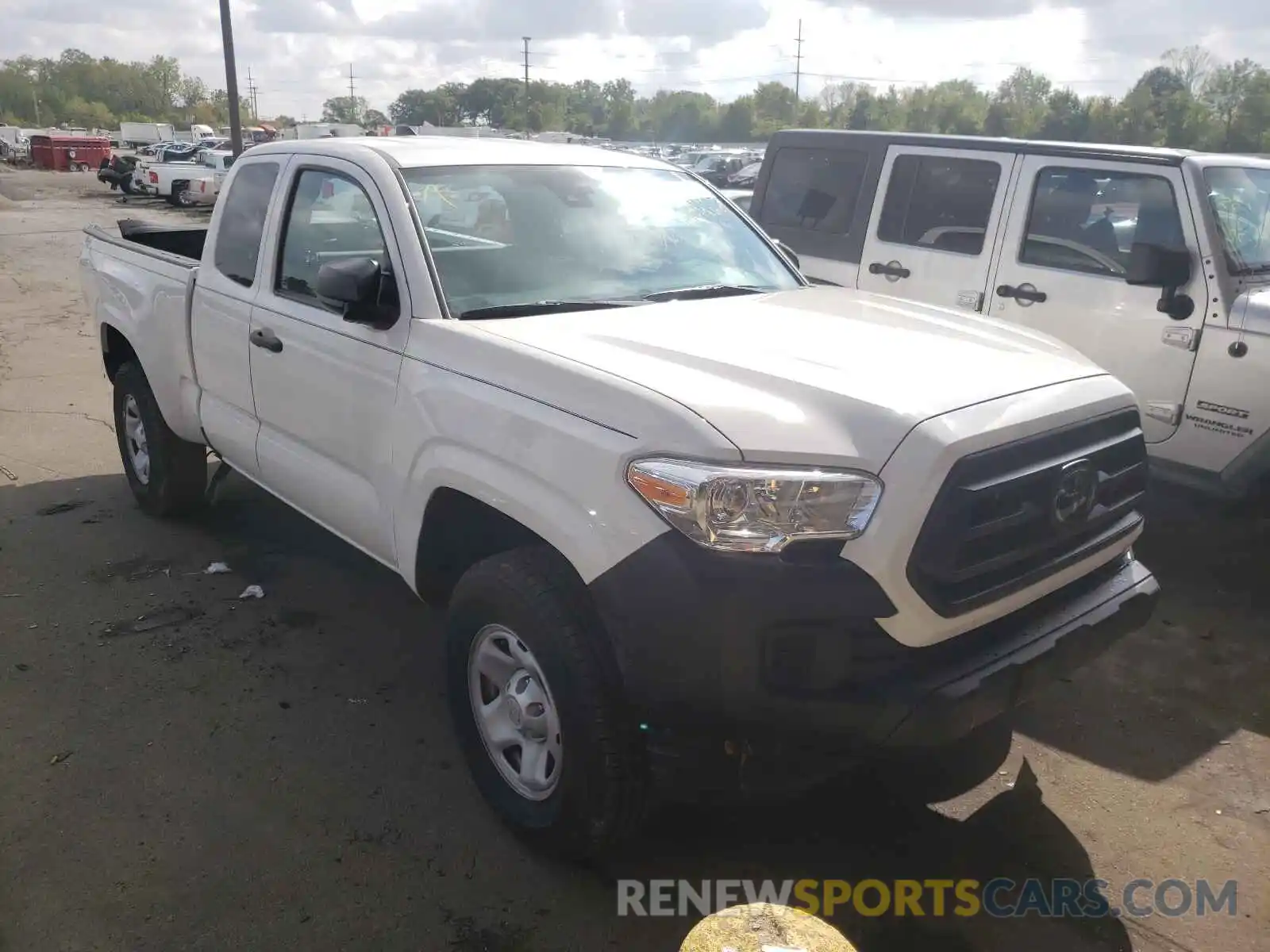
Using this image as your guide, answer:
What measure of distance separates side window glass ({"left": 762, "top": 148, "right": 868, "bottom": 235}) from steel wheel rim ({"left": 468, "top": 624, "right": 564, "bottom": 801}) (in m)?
4.51

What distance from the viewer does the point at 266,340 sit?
3910 mm

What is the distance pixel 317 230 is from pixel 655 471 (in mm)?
2238

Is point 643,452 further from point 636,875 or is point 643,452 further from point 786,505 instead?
point 636,875

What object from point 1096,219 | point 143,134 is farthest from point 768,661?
point 143,134

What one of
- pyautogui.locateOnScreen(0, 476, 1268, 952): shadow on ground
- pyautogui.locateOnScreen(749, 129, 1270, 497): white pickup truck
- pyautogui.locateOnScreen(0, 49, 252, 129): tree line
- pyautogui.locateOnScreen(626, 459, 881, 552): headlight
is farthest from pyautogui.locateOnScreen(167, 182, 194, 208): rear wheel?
pyautogui.locateOnScreen(0, 49, 252, 129): tree line

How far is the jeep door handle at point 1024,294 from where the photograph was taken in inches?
219

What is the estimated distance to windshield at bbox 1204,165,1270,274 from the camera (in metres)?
4.96

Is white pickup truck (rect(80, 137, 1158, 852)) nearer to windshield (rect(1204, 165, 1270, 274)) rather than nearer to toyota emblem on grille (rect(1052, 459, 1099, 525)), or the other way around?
toyota emblem on grille (rect(1052, 459, 1099, 525))

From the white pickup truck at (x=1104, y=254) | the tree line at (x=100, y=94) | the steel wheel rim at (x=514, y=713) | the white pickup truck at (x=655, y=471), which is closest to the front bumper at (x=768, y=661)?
the white pickup truck at (x=655, y=471)

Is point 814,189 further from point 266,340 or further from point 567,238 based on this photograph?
point 266,340

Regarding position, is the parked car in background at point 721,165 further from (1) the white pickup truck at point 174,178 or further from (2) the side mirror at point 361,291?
(2) the side mirror at point 361,291

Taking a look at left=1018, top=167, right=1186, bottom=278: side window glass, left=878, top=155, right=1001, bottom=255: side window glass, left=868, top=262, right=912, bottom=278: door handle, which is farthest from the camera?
left=868, top=262, right=912, bottom=278: door handle

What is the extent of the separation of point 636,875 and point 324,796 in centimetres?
104

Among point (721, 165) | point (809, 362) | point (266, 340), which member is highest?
point (809, 362)
